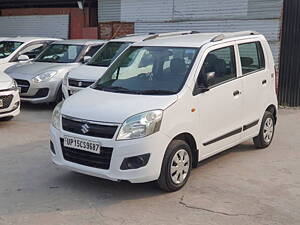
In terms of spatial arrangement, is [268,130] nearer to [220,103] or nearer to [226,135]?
[226,135]

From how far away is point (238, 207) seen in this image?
4559 millimetres

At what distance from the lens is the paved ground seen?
14.2 ft

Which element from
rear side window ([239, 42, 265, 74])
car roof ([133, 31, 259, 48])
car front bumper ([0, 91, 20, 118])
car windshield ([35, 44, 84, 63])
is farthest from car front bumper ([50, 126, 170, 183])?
car windshield ([35, 44, 84, 63])

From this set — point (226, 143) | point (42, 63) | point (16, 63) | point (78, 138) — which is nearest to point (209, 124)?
point (226, 143)

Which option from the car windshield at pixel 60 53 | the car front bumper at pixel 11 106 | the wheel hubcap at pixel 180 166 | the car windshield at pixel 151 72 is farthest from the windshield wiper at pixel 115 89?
the car windshield at pixel 60 53

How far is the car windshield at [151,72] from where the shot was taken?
5203mm

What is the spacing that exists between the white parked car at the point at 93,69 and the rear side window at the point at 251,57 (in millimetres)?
2529

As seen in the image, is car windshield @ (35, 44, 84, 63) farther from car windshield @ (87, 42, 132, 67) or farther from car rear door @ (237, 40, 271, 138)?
car rear door @ (237, 40, 271, 138)

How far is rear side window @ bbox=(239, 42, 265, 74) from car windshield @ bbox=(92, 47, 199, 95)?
96cm

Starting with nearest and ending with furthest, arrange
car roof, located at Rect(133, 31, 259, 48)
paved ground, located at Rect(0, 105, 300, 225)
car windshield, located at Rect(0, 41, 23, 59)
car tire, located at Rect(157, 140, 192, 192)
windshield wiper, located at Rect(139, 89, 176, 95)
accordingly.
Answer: paved ground, located at Rect(0, 105, 300, 225) < car tire, located at Rect(157, 140, 192, 192) < windshield wiper, located at Rect(139, 89, 176, 95) < car roof, located at Rect(133, 31, 259, 48) < car windshield, located at Rect(0, 41, 23, 59)

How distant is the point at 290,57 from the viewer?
10.1 meters

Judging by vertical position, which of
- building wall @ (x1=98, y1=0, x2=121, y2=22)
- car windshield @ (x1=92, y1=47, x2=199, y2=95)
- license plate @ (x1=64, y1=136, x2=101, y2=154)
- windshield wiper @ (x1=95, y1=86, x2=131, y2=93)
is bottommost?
license plate @ (x1=64, y1=136, x2=101, y2=154)

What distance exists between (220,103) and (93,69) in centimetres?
423

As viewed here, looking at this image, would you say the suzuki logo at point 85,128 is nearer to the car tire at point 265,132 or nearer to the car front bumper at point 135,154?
the car front bumper at point 135,154
